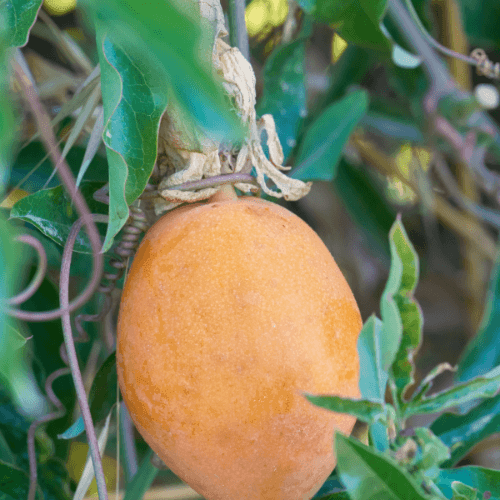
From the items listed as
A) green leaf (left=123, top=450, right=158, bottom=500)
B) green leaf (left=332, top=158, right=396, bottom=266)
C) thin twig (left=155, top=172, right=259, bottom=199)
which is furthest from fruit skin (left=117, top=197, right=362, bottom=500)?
green leaf (left=332, top=158, right=396, bottom=266)

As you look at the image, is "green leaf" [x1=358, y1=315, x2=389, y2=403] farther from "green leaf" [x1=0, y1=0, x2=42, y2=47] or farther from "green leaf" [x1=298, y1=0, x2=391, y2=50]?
"green leaf" [x1=298, y1=0, x2=391, y2=50]

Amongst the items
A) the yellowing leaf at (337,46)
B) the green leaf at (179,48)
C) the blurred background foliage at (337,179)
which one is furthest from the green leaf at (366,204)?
the green leaf at (179,48)

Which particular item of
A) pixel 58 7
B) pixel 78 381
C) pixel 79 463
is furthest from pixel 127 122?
pixel 79 463

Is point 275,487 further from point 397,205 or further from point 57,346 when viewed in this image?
point 397,205

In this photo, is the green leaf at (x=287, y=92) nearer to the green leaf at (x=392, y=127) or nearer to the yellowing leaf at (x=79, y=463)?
the green leaf at (x=392, y=127)

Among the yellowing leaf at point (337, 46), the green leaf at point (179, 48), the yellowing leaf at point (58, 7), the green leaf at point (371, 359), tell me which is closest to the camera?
the green leaf at point (179, 48)

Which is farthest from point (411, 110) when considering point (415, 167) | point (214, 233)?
point (214, 233)

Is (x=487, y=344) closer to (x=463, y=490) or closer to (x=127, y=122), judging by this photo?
(x=463, y=490)
